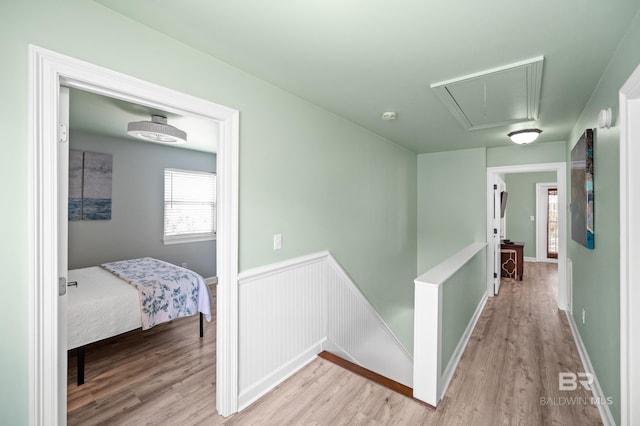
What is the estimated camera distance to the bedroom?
3674 millimetres

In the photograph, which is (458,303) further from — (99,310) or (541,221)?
(541,221)

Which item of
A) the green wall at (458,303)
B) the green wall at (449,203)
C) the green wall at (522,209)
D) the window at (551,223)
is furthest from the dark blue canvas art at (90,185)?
the window at (551,223)

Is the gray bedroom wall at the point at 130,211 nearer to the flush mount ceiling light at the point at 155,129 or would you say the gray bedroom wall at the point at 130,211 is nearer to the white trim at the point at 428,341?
the flush mount ceiling light at the point at 155,129

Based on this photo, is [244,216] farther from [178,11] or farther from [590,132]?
[590,132]

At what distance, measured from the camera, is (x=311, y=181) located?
2.68m

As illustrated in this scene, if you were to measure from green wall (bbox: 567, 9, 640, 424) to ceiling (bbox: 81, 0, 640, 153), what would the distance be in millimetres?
137

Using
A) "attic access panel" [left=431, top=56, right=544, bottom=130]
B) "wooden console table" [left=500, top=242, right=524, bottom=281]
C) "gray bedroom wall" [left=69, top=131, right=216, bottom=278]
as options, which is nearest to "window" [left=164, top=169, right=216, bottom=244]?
"gray bedroom wall" [left=69, top=131, right=216, bottom=278]

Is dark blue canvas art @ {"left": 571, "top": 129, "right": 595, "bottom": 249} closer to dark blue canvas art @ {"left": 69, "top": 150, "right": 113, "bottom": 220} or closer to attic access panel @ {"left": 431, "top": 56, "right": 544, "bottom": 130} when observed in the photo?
attic access panel @ {"left": 431, "top": 56, "right": 544, "bottom": 130}

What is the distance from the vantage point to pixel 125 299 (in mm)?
2650

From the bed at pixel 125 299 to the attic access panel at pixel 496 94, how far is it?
314 centimetres

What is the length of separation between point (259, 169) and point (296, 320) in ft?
4.29

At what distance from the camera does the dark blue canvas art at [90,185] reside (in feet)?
12.9

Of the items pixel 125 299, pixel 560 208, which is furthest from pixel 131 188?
pixel 560 208

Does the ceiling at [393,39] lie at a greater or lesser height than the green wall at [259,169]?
greater
